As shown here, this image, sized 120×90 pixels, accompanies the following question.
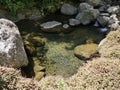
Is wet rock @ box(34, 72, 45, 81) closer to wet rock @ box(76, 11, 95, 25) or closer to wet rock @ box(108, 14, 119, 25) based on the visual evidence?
wet rock @ box(76, 11, 95, 25)

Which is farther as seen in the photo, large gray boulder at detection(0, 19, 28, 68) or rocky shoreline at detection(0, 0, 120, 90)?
rocky shoreline at detection(0, 0, 120, 90)

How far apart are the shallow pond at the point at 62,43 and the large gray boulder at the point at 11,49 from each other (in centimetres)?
86

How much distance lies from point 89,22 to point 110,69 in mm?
6534

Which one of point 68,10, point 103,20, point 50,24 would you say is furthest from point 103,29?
point 50,24

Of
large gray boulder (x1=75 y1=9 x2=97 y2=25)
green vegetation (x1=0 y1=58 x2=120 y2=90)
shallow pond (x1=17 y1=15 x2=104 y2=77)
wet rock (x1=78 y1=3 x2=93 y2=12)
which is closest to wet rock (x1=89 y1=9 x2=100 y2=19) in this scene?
large gray boulder (x1=75 y1=9 x2=97 y2=25)

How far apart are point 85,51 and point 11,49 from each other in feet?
8.60

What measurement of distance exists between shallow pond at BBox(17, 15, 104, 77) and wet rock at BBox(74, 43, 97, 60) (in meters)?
0.16

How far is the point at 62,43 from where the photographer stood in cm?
1047

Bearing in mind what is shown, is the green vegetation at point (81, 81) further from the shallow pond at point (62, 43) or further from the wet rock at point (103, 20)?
the wet rock at point (103, 20)

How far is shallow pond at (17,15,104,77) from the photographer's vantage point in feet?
29.5

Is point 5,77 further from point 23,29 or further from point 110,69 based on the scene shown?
point 23,29

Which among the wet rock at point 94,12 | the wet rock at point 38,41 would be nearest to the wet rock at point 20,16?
the wet rock at point 38,41

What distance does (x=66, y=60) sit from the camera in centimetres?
938

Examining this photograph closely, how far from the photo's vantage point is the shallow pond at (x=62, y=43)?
8992 mm
